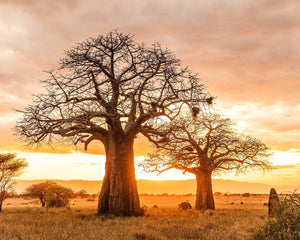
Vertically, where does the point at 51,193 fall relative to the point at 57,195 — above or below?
above

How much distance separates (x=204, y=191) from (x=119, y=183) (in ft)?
32.4

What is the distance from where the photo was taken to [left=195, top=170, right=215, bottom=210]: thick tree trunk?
23375 millimetres

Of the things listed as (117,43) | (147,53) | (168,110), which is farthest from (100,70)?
(168,110)

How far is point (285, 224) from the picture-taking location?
19.6 feet

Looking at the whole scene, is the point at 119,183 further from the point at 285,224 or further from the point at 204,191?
the point at 285,224

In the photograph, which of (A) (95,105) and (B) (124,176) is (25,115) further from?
(B) (124,176)

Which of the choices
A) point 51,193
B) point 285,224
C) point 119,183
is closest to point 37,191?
point 51,193

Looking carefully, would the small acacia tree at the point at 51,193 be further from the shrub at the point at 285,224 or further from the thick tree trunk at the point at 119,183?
the shrub at the point at 285,224

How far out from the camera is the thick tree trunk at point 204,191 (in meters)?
23.4

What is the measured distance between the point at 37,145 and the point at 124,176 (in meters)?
4.86

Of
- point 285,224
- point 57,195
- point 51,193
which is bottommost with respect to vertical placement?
point 57,195

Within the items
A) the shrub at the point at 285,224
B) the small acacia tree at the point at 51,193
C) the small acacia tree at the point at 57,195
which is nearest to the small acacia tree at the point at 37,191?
the small acacia tree at the point at 51,193

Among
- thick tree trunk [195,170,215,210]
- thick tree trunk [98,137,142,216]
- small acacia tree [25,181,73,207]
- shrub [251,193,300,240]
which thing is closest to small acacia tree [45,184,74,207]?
small acacia tree [25,181,73,207]

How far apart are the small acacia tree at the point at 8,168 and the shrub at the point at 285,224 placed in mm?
20750
